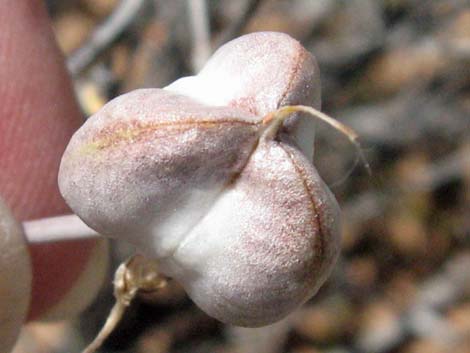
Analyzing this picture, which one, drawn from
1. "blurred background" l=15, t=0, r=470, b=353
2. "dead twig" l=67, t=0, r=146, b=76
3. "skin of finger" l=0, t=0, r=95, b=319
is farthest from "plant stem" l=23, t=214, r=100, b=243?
"blurred background" l=15, t=0, r=470, b=353

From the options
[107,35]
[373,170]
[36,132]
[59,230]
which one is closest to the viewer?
[59,230]

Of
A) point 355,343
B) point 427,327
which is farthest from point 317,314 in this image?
point 427,327

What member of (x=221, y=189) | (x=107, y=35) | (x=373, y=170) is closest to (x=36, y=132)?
(x=107, y=35)

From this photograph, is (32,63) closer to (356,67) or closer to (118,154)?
(118,154)

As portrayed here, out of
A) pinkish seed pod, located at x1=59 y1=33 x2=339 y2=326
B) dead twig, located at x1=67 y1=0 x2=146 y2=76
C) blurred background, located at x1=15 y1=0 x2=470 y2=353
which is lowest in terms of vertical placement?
blurred background, located at x1=15 y1=0 x2=470 y2=353

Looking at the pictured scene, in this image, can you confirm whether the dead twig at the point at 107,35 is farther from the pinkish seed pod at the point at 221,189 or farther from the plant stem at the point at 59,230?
the pinkish seed pod at the point at 221,189

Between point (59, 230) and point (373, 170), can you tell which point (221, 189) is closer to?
point (59, 230)

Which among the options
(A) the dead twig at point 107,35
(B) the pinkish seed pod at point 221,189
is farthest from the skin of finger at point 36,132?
(B) the pinkish seed pod at point 221,189

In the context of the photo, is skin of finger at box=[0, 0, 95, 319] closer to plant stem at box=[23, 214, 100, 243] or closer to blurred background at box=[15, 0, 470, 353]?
plant stem at box=[23, 214, 100, 243]
